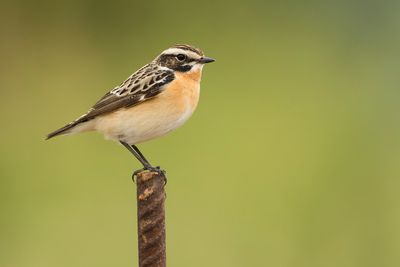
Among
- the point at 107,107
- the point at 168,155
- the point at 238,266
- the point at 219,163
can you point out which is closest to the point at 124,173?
the point at 168,155

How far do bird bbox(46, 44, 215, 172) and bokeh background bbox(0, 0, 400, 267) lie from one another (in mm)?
2190

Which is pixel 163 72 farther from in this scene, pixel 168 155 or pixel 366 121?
pixel 366 121

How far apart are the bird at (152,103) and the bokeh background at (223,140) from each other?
219 cm

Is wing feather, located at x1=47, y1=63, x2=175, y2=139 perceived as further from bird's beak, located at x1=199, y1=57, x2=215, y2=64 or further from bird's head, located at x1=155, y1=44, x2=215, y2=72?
bird's beak, located at x1=199, y1=57, x2=215, y2=64

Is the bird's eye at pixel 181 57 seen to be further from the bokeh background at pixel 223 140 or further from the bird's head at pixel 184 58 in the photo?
the bokeh background at pixel 223 140

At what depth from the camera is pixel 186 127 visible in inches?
382

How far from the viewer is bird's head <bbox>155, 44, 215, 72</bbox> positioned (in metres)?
6.20

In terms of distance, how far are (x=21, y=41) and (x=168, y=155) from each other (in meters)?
2.30

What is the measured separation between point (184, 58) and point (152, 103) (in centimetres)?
44

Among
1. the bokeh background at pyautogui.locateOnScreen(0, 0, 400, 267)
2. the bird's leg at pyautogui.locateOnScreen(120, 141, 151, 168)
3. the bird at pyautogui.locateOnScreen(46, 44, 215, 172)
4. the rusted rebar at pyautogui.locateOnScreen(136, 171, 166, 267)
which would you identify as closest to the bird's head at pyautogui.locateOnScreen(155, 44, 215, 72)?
the bird at pyautogui.locateOnScreen(46, 44, 215, 172)

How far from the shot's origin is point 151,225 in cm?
418

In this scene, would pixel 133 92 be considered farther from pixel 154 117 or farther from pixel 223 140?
pixel 223 140

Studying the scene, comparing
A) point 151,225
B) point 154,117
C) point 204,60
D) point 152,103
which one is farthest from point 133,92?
point 151,225

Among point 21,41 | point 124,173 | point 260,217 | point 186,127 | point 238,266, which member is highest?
point 21,41
